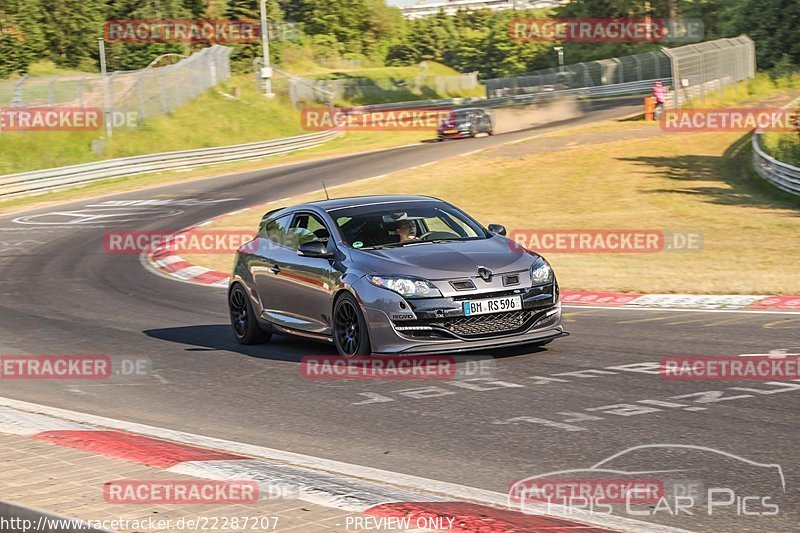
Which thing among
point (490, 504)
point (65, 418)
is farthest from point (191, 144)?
point (490, 504)

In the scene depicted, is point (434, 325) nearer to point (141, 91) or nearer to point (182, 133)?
point (141, 91)

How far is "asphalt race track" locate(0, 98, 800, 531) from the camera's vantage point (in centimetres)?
701

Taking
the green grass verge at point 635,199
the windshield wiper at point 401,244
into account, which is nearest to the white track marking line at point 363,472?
the windshield wiper at point 401,244

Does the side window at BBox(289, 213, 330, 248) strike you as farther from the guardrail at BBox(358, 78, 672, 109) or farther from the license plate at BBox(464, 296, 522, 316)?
the guardrail at BBox(358, 78, 672, 109)

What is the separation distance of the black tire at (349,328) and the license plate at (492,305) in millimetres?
968

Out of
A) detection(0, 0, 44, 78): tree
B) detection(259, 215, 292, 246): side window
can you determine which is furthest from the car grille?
detection(0, 0, 44, 78): tree

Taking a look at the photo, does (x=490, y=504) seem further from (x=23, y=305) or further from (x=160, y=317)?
(x=23, y=305)

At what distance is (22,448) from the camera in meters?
7.45

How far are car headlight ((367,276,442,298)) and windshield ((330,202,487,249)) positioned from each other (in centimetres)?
95

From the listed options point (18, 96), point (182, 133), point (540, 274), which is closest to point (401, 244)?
point (540, 274)

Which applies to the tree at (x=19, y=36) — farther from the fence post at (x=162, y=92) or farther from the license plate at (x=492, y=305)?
the license plate at (x=492, y=305)

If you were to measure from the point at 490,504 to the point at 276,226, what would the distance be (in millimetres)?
7336

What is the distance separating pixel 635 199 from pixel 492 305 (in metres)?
20.5

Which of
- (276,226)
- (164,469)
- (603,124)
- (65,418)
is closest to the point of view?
(164,469)
